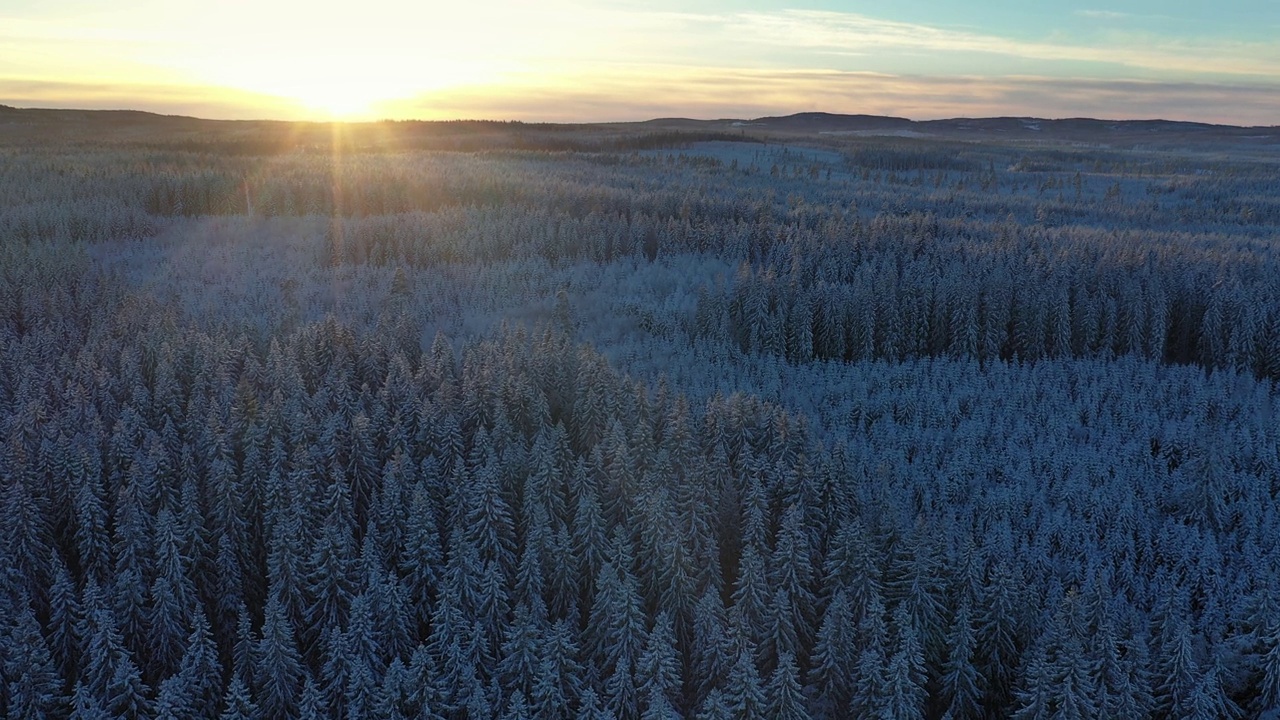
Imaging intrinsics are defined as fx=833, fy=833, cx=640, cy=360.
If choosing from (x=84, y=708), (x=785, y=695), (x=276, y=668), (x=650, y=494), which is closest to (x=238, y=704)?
(x=276, y=668)

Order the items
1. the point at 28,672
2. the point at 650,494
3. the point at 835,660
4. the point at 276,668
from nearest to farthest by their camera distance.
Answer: the point at 28,672
the point at 276,668
the point at 835,660
the point at 650,494

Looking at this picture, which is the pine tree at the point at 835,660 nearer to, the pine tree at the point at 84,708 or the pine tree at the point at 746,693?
the pine tree at the point at 746,693

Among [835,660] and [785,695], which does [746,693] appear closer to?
[785,695]

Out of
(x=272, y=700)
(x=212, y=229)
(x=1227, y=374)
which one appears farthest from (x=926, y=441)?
(x=212, y=229)

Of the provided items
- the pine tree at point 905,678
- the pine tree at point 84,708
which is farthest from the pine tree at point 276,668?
the pine tree at point 905,678

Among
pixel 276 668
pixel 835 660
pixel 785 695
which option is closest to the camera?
pixel 785 695

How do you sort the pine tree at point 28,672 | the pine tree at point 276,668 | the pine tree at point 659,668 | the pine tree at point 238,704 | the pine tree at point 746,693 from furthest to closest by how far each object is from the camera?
1. the pine tree at point 276,668
2. the pine tree at point 659,668
3. the pine tree at point 28,672
4. the pine tree at point 238,704
5. the pine tree at point 746,693

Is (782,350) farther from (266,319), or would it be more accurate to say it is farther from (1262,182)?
(1262,182)

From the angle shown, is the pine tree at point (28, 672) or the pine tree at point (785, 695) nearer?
the pine tree at point (785, 695)
